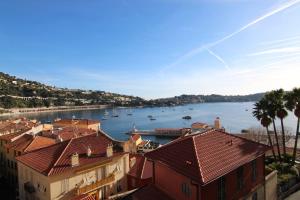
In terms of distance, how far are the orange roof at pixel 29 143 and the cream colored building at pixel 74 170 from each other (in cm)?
758

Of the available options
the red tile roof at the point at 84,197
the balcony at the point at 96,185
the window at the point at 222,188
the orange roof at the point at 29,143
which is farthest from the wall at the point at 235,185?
the orange roof at the point at 29,143

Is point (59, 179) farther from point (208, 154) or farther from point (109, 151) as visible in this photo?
point (208, 154)

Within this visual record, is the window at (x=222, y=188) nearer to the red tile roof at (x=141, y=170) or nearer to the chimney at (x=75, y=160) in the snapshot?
the red tile roof at (x=141, y=170)

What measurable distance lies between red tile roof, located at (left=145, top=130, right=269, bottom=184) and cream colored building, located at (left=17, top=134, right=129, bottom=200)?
7461 millimetres

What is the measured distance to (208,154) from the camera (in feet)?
64.6

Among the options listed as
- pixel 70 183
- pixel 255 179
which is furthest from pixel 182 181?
pixel 70 183

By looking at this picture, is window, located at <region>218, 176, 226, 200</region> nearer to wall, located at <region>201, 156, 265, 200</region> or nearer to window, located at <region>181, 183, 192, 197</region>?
wall, located at <region>201, 156, 265, 200</region>

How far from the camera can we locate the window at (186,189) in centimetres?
1805

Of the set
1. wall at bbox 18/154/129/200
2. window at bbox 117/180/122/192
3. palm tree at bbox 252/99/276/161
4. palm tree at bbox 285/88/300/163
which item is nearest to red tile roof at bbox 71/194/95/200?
wall at bbox 18/154/129/200

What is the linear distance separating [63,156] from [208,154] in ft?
45.5

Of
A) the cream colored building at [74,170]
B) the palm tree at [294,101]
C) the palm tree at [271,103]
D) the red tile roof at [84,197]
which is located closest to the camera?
the red tile roof at [84,197]

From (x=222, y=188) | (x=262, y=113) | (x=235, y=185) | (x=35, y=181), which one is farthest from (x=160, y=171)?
(x=262, y=113)

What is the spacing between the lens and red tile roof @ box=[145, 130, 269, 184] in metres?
17.9

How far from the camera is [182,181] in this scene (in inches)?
736
